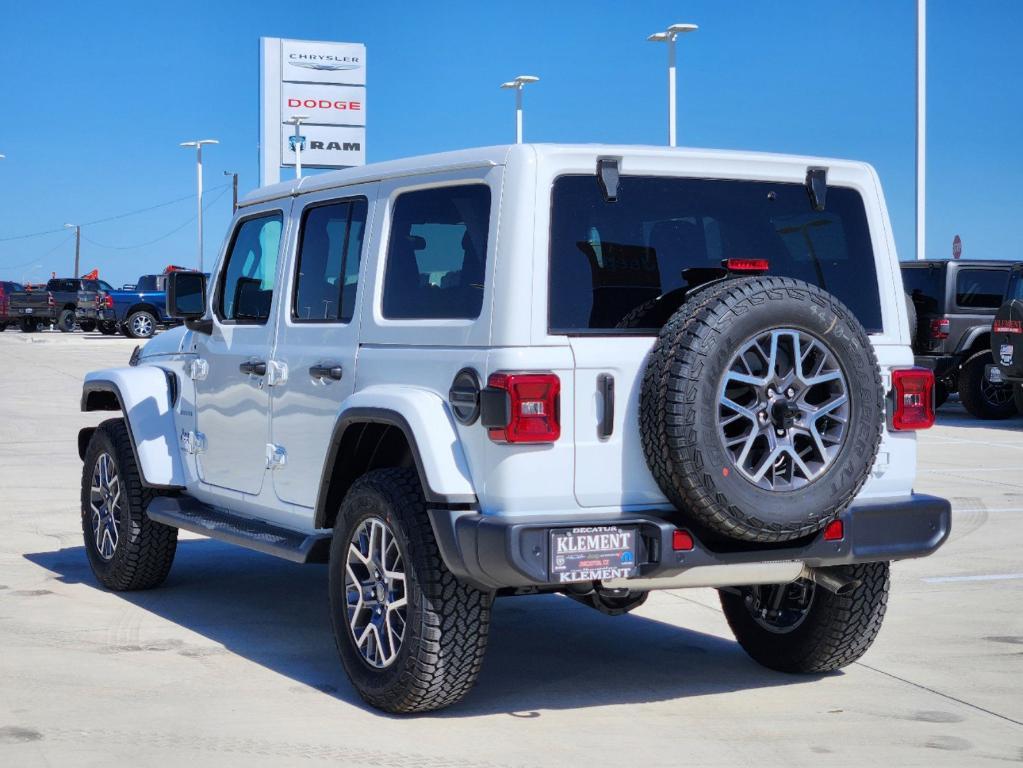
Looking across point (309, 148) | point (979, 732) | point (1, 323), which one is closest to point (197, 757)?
point (979, 732)

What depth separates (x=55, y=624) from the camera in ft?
22.7

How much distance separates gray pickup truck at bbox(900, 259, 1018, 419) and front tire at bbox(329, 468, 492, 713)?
49.1 ft

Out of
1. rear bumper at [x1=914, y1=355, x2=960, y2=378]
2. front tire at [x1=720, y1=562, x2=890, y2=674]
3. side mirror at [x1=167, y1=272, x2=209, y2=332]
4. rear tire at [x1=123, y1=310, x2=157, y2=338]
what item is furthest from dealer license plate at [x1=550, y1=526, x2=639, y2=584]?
rear tire at [x1=123, y1=310, x2=157, y2=338]

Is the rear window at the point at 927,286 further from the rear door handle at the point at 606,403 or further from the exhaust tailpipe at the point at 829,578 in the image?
the rear door handle at the point at 606,403

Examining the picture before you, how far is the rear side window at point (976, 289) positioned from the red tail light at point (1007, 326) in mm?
1425

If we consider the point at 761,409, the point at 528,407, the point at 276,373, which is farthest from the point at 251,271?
the point at 761,409

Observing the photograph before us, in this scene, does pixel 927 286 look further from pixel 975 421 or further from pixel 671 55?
pixel 671 55

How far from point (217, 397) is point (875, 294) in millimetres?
3052

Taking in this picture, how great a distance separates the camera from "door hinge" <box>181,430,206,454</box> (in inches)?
285

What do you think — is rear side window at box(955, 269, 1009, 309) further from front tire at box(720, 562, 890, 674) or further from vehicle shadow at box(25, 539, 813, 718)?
front tire at box(720, 562, 890, 674)

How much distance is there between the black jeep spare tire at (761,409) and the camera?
4.81 m

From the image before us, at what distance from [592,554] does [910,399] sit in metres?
1.47

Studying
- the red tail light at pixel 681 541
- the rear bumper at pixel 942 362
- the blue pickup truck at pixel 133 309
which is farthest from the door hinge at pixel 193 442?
the blue pickup truck at pixel 133 309

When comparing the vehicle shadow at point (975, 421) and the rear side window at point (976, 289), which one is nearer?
the vehicle shadow at point (975, 421)
